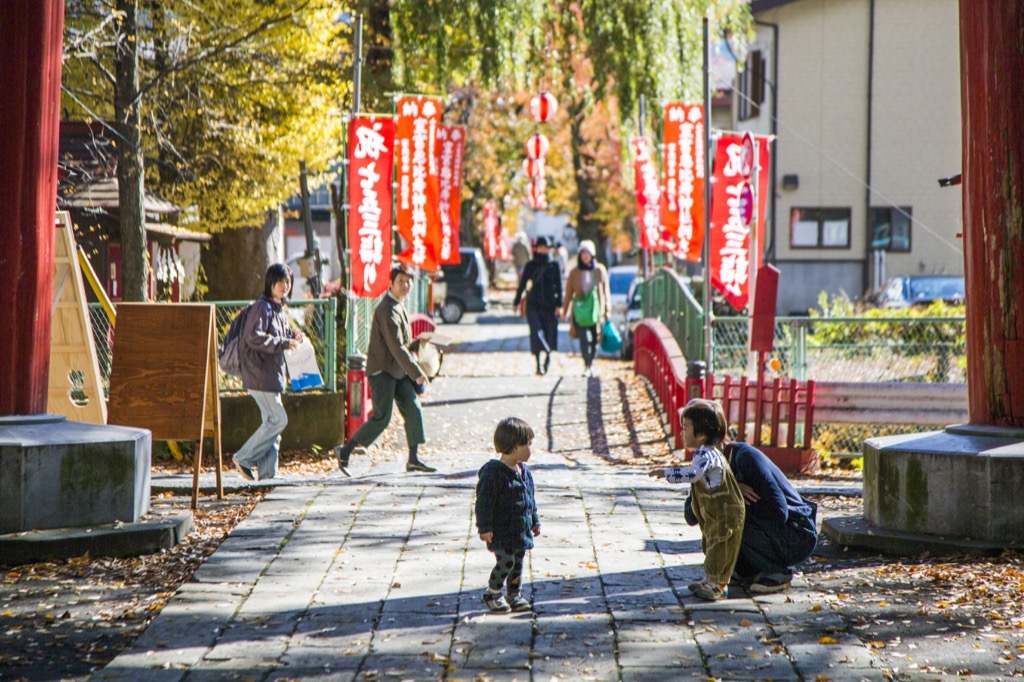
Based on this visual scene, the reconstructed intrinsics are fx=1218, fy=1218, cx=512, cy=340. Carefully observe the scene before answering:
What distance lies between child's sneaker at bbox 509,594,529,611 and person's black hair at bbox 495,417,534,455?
2.41 feet

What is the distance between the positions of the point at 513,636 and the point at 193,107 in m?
11.6

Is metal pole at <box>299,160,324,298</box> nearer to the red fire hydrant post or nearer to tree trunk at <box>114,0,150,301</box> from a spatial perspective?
tree trunk at <box>114,0,150,301</box>

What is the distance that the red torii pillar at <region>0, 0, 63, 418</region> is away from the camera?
7273 millimetres

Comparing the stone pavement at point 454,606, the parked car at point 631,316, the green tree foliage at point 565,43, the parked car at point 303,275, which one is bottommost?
the stone pavement at point 454,606

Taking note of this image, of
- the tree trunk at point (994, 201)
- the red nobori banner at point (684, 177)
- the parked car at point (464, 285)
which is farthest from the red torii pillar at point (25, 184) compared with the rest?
the parked car at point (464, 285)

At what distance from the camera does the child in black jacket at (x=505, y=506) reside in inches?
235

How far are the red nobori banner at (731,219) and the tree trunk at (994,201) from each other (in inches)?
246

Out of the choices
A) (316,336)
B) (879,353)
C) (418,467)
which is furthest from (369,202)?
(879,353)

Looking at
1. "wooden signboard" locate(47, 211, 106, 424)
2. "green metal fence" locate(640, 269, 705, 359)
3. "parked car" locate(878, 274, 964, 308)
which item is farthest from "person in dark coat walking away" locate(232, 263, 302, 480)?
"parked car" locate(878, 274, 964, 308)

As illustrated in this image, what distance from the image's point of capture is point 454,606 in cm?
615

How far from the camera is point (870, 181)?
29.4 meters

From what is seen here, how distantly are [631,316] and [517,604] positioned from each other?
19.3m

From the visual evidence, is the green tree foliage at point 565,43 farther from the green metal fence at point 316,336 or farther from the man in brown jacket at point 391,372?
the man in brown jacket at point 391,372

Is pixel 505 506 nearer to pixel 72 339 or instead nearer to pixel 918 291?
pixel 72 339
